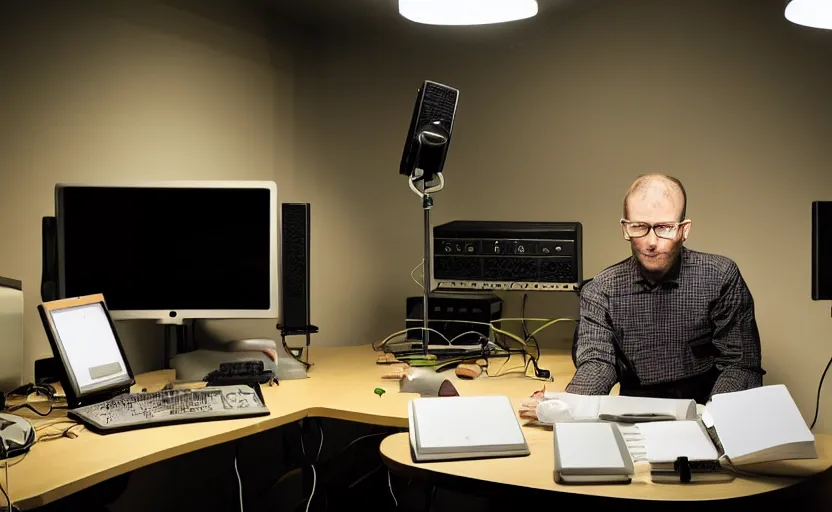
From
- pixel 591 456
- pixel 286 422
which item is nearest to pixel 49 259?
pixel 286 422

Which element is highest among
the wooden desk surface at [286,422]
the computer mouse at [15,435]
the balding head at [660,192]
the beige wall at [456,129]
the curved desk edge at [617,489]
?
the beige wall at [456,129]

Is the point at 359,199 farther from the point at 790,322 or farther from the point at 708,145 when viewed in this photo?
the point at 790,322

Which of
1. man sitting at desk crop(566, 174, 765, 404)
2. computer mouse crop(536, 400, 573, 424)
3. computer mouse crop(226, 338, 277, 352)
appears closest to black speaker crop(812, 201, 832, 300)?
man sitting at desk crop(566, 174, 765, 404)

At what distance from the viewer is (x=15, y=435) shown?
166cm

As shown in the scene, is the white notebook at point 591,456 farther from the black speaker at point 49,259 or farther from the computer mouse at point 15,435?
the black speaker at point 49,259

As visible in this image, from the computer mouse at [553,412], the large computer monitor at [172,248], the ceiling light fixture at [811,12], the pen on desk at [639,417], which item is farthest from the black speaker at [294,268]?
the ceiling light fixture at [811,12]

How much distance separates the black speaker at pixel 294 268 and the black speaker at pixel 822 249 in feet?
4.88

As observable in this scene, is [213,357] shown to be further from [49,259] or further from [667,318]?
[667,318]

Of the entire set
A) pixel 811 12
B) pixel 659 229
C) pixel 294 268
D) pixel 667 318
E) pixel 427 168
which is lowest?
pixel 667 318

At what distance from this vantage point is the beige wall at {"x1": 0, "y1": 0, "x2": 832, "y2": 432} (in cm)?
247

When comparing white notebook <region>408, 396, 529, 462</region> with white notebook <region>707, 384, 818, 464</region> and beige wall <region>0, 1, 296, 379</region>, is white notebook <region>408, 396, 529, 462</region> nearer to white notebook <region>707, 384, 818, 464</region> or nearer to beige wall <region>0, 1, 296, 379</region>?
white notebook <region>707, 384, 818, 464</region>

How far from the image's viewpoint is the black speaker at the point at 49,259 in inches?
89.3

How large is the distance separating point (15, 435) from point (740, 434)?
1448 millimetres

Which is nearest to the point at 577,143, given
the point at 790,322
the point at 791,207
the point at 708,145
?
the point at 708,145
